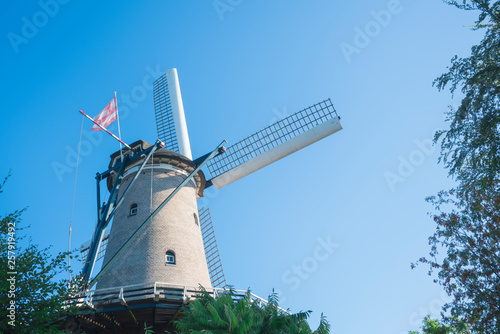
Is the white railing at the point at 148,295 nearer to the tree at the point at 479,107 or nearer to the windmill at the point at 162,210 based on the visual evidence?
the windmill at the point at 162,210

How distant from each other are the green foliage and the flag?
973cm

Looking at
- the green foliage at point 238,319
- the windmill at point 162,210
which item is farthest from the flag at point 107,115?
the green foliage at point 238,319

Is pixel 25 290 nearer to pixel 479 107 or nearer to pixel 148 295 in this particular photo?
pixel 148 295

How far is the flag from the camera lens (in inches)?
762

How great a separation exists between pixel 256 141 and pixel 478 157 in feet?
37.0

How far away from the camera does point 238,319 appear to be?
39.4 ft

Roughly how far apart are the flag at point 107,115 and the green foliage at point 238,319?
9.73m

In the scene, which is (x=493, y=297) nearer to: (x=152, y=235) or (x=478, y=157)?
(x=478, y=157)

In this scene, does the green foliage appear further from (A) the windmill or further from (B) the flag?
(B) the flag

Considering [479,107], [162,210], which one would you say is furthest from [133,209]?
[479,107]

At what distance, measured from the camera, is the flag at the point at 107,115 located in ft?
63.5

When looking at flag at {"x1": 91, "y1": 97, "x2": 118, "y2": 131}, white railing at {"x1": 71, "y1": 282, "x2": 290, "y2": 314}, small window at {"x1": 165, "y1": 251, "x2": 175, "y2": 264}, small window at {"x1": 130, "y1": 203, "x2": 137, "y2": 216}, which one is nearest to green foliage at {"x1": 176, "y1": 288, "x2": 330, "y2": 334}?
white railing at {"x1": 71, "y1": 282, "x2": 290, "y2": 314}

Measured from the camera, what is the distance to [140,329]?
15133 mm

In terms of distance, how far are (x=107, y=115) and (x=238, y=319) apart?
39.1 feet
